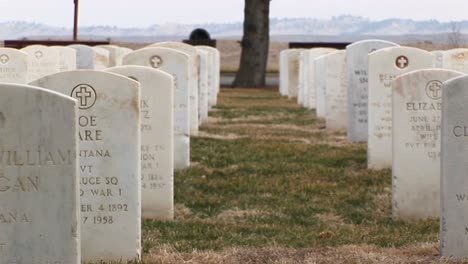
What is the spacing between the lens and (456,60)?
1452 cm

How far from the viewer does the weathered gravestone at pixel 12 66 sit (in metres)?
13.8

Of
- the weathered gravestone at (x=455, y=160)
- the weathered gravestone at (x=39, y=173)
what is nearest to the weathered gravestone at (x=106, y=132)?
the weathered gravestone at (x=39, y=173)

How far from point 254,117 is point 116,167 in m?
13.6

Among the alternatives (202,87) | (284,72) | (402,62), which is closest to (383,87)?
Result: (402,62)

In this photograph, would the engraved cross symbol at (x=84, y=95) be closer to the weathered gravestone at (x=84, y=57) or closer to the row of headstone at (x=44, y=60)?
the row of headstone at (x=44, y=60)

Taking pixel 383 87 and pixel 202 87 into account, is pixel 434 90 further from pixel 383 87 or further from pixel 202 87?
pixel 202 87

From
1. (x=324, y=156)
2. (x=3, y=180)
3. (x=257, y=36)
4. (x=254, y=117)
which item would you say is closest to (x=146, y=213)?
(x=3, y=180)

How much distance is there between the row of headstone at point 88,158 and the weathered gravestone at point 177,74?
10 mm

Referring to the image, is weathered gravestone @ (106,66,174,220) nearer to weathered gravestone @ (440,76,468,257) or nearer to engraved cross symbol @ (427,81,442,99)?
engraved cross symbol @ (427,81,442,99)

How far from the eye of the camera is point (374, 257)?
288 inches

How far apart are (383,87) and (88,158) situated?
506cm

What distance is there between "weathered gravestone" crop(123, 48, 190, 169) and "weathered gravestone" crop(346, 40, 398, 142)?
2601mm

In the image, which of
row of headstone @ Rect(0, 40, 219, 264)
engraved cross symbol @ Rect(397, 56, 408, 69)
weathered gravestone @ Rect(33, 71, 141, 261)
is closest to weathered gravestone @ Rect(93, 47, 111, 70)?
row of headstone @ Rect(0, 40, 219, 264)

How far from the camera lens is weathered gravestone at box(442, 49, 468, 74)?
14.4 metres
